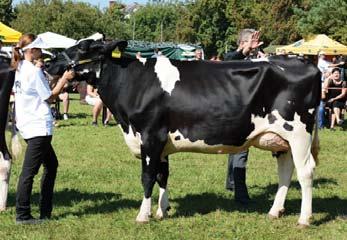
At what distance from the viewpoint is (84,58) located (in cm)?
743

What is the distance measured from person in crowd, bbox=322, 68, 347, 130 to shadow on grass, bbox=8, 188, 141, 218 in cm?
1075

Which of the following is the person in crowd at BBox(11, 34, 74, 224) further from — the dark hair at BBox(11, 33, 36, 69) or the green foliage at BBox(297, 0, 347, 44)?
the green foliage at BBox(297, 0, 347, 44)

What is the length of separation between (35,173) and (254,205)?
10.0ft

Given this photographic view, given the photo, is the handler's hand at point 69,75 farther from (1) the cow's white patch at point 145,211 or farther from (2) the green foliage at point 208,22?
(2) the green foliage at point 208,22

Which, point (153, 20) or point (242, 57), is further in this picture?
point (153, 20)

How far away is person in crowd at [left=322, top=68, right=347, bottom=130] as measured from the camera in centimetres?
1823

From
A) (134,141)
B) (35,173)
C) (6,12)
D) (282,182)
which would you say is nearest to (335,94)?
(282,182)

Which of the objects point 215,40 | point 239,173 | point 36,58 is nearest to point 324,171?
point 239,173

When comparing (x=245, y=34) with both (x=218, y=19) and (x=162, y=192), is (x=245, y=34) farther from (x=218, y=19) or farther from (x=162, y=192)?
(x=218, y=19)

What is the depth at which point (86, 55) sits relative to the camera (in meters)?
7.43

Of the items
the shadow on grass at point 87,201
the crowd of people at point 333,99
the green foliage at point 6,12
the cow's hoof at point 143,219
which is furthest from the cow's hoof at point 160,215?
the green foliage at point 6,12

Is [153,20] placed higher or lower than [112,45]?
lower

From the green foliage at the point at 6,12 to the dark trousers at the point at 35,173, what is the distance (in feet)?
197

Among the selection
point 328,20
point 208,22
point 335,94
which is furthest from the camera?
point 208,22
